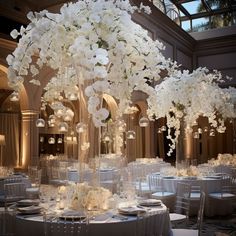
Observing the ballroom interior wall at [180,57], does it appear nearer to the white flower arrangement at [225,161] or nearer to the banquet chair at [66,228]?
the white flower arrangement at [225,161]

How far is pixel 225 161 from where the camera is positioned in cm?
1349

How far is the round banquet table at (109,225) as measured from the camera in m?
3.88

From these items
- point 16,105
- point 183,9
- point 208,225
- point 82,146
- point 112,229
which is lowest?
point 208,225

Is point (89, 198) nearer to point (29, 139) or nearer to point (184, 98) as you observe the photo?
point (184, 98)

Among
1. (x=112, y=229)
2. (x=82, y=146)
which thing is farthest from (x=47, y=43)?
(x=112, y=229)

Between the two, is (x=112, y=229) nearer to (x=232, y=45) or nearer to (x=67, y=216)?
(x=67, y=216)

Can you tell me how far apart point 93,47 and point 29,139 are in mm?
9333

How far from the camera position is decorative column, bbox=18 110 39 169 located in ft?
41.5

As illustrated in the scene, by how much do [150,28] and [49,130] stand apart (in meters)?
7.85

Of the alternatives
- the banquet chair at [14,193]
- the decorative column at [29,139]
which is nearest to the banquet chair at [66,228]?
the banquet chair at [14,193]

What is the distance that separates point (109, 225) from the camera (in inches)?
154

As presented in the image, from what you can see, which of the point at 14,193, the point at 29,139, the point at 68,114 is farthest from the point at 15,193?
the point at 29,139

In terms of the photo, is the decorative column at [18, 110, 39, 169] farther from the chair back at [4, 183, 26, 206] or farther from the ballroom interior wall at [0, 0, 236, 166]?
the chair back at [4, 183, 26, 206]

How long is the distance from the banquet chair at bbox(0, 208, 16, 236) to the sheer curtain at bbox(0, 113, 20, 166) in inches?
550
